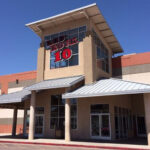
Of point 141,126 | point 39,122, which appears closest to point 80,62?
point 39,122

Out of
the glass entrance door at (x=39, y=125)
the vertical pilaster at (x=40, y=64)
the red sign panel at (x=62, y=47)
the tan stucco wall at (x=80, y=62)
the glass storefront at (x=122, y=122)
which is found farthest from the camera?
the vertical pilaster at (x=40, y=64)

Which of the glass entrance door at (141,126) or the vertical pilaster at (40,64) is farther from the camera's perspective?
the glass entrance door at (141,126)

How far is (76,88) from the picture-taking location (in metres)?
18.0

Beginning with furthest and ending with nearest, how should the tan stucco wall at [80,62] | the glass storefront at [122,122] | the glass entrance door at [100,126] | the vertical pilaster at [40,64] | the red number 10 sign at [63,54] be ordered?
the vertical pilaster at [40,64] → the red number 10 sign at [63,54] → the tan stucco wall at [80,62] → the glass storefront at [122,122] → the glass entrance door at [100,126]

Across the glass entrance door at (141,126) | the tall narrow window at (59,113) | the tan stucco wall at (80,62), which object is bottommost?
the glass entrance door at (141,126)

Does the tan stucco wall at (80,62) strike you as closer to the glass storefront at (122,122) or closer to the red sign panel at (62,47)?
the red sign panel at (62,47)

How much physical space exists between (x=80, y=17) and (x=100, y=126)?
11.4 m

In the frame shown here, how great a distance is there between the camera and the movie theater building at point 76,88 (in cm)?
1762

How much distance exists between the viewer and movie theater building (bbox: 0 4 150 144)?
1762 cm

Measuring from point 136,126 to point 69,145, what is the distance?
12720 mm

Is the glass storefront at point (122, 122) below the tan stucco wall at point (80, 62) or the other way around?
below

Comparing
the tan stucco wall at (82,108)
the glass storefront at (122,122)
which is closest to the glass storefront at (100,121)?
the tan stucco wall at (82,108)

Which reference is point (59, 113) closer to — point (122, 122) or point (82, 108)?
point (82, 108)

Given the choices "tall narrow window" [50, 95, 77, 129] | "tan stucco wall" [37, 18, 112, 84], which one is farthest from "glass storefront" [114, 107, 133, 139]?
"tan stucco wall" [37, 18, 112, 84]
